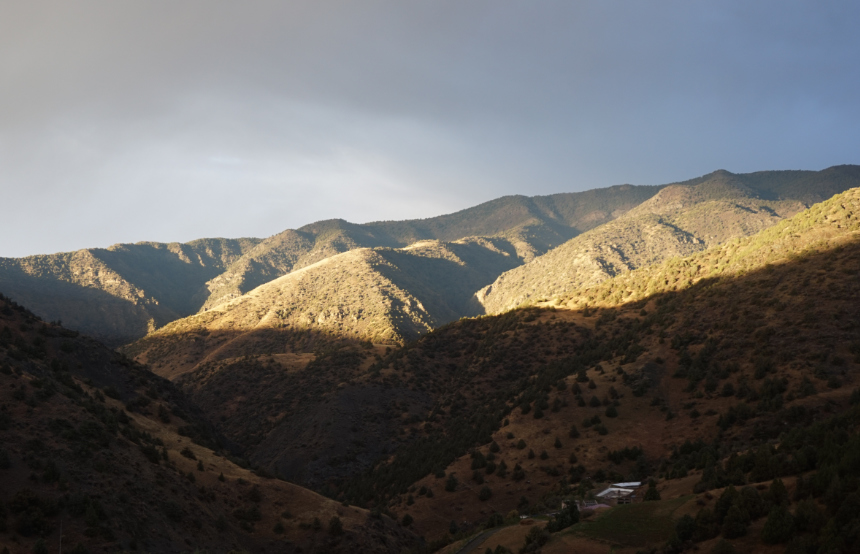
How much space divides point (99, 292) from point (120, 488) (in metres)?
161

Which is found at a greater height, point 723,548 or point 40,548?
point 40,548

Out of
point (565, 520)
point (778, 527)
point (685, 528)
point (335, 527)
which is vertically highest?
point (778, 527)

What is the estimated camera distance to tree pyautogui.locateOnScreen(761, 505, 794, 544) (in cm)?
1164

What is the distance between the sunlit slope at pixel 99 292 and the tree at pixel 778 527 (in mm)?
123949

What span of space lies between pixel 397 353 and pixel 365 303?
41362 millimetres

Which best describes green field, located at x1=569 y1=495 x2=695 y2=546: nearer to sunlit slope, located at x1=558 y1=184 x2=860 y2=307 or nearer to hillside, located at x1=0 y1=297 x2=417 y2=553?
hillside, located at x1=0 y1=297 x2=417 y2=553

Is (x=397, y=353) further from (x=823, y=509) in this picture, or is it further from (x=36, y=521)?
(x=823, y=509)

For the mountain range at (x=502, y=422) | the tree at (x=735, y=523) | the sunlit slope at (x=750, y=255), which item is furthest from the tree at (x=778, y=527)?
the sunlit slope at (x=750, y=255)

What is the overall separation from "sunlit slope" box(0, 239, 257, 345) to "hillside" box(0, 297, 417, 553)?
93.1m

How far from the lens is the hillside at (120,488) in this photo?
17281mm

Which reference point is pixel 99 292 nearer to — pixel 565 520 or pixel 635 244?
pixel 635 244

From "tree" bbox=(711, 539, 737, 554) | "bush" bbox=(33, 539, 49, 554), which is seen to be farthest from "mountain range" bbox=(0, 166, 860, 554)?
"bush" bbox=(33, 539, 49, 554)

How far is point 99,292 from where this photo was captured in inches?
6004

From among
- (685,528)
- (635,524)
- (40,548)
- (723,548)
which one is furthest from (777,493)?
(40,548)
